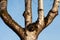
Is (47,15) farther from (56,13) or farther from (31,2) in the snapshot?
(31,2)

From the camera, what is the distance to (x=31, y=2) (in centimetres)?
622

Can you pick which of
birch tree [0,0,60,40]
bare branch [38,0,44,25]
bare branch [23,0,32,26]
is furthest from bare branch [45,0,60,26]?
bare branch [23,0,32,26]

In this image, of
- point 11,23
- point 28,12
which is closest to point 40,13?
point 28,12

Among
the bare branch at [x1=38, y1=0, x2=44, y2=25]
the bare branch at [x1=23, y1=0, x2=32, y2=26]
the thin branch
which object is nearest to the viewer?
the thin branch

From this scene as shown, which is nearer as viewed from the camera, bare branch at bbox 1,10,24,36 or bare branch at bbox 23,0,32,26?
bare branch at bbox 1,10,24,36

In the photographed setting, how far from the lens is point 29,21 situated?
5.93m

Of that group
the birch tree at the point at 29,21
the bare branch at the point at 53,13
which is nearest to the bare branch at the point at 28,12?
the birch tree at the point at 29,21

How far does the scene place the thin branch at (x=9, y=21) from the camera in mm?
5625

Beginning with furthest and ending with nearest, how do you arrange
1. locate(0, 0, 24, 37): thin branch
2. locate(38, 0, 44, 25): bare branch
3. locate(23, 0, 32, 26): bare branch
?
1. locate(23, 0, 32, 26): bare branch
2. locate(38, 0, 44, 25): bare branch
3. locate(0, 0, 24, 37): thin branch

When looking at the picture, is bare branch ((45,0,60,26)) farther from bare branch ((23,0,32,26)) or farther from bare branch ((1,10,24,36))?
bare branch ((1,10,24,36))

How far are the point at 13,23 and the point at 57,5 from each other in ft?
5.08

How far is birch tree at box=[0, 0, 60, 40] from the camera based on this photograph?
18.5 feet

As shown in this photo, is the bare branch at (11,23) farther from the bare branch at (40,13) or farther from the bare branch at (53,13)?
the bare branch at (53,13)

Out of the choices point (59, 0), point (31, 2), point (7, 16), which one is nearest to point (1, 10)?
point (7, 16)
